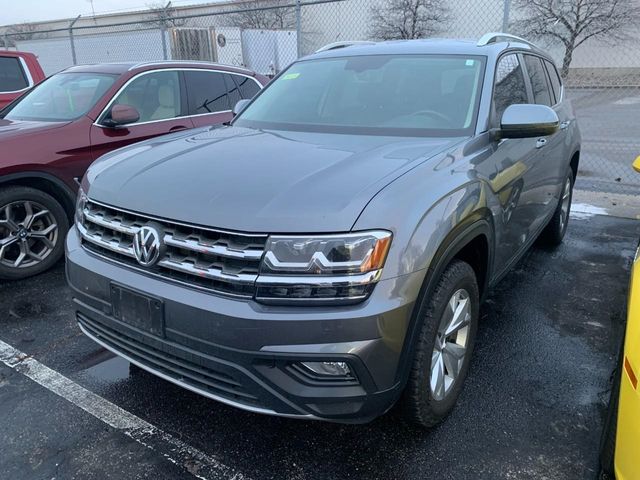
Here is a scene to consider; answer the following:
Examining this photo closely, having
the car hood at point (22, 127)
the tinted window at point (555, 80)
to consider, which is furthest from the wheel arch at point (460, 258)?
the car hood at point (22, 127)

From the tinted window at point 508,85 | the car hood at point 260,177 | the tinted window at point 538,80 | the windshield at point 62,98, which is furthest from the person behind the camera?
the windshield at point 62,98

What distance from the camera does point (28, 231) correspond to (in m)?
4.45

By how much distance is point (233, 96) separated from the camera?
6.12 meters

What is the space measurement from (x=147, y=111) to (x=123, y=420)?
3458 millimetres

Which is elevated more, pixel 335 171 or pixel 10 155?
pixel 335 171

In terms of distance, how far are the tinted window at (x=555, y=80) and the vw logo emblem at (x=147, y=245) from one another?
3.86 m

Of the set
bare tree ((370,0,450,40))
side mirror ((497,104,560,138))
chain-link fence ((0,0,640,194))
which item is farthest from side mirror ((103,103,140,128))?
bare tree ((370,0,450,40))

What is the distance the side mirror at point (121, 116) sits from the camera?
4.70 m

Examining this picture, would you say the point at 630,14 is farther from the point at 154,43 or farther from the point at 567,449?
the point at 567,449

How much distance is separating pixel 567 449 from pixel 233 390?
1594 mm

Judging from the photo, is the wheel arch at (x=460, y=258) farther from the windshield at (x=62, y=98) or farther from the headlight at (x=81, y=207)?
the windshield at (x=62, y=98)

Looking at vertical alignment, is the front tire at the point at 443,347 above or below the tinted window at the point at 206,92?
below

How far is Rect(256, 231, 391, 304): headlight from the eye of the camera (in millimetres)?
1978

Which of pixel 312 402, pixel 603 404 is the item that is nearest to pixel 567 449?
pixel 603 404
